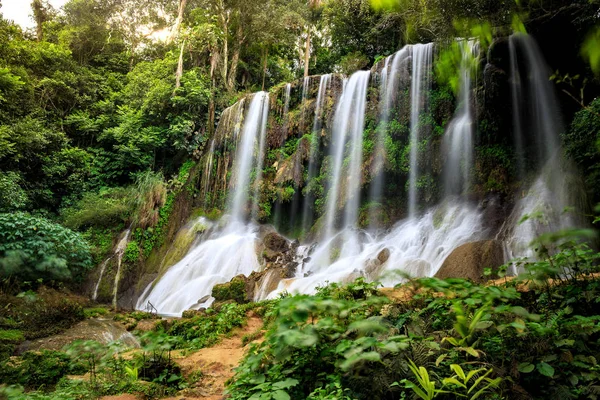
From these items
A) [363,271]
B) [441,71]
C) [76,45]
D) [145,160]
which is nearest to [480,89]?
[441,71]

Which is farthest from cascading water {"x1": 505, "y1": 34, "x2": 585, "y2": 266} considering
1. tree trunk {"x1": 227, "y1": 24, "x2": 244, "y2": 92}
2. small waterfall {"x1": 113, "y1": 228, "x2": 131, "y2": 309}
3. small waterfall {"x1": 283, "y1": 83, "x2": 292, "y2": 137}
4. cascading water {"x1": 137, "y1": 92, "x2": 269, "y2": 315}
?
tree trunk {"x1": 227, "y1": 24, "x2": 244, "y2": 92}

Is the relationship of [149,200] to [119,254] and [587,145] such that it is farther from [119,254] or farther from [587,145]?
[587,145]

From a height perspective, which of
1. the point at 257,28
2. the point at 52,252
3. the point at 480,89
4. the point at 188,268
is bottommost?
the point at 188,268

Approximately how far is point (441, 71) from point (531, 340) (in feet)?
29.6

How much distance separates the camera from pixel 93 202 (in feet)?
47.0

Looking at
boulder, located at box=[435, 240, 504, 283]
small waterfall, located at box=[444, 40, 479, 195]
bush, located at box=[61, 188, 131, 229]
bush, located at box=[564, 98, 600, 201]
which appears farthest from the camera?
bush, located at box=[61, 188, 131, 229]

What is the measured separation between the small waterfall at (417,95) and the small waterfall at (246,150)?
596 centimetres

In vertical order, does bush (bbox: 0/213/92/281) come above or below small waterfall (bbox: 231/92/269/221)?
below

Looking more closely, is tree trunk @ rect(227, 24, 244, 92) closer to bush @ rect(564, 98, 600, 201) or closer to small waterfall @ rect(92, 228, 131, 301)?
small waterfall @ rect(92, 228, 131, 301)

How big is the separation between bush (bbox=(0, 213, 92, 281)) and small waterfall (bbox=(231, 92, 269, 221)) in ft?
18.6

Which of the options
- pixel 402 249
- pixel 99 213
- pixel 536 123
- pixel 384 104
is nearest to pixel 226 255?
pixel 402 249

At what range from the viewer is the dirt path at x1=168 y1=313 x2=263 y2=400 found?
316cm

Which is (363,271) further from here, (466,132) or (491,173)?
(466,132)

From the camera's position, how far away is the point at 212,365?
151 inches
